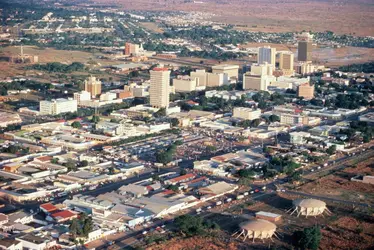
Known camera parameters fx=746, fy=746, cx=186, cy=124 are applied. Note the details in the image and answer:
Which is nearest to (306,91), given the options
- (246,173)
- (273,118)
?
(273,118)

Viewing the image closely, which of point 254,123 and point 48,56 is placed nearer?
point 254,123

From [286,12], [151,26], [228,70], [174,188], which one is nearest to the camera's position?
[174,188]

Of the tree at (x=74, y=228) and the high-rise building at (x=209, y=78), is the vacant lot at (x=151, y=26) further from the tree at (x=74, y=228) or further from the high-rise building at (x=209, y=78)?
the tree at (x=74, y=228)

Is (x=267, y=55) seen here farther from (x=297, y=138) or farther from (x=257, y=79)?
(x=297, y=138)

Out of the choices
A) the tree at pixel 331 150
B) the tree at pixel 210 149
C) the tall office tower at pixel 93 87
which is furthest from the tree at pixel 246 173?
the tall office tower at pixel 93 87

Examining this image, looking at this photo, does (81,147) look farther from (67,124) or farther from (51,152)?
(67,124)

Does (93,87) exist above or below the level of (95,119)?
above

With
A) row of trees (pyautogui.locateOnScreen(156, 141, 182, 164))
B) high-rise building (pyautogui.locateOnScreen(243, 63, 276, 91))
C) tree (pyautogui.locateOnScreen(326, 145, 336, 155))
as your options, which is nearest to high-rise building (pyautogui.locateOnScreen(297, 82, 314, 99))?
high-rise building (pyautogui.locateOnScreen(243, 63, 276, 91))
